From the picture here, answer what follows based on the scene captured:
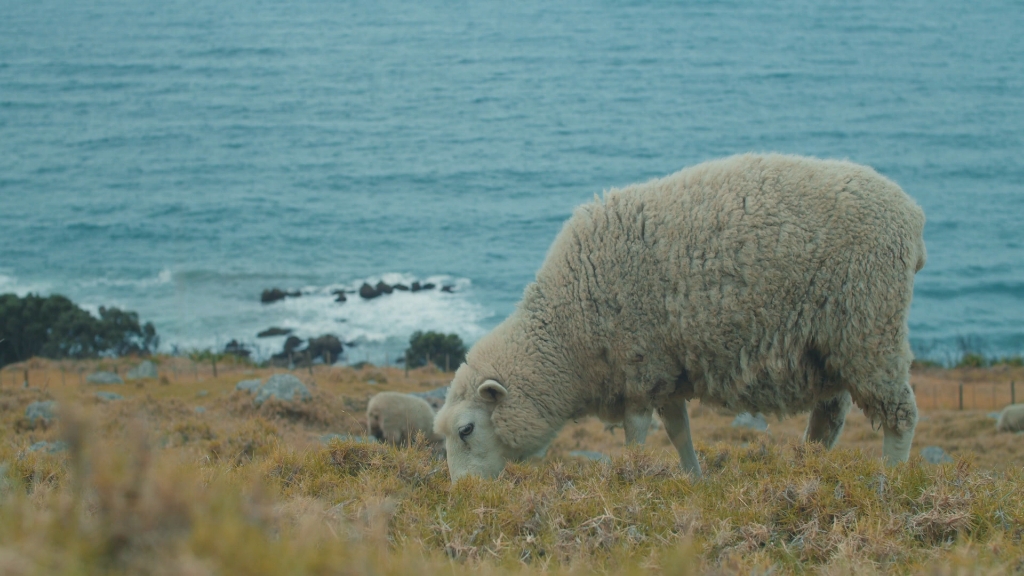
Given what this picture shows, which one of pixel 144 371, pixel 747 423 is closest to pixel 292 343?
pixel 144 371

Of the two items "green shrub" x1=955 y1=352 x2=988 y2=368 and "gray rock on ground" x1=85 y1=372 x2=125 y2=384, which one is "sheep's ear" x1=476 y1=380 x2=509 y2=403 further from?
"green shrub" x1=955 y1=352 x2=988 y2=368

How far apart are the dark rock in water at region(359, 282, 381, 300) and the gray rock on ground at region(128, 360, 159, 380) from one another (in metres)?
23.4

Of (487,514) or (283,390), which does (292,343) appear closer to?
(283,390)

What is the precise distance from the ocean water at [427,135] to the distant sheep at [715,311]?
6991mm

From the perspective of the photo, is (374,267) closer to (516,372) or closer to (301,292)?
(301,292)

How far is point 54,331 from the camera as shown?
108 feet

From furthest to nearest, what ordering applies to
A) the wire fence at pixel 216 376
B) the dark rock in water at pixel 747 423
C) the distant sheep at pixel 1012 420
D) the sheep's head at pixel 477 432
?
the wire fence at pixel 216 376
the dark rock in water at pixel 747 423
the distant sheep at pixel 1012 420
the sheep's head at pixel 477 432

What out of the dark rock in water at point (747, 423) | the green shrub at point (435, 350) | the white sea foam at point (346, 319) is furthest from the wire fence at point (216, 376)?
the white sea foam at point (346, 319)

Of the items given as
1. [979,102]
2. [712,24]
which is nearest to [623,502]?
[979,102]

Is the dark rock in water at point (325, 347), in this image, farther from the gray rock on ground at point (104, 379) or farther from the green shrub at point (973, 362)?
the green shrub at point (973, 362)

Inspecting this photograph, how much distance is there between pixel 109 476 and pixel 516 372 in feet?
17.2

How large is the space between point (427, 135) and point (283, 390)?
7742 centimetres

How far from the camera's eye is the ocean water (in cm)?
4944

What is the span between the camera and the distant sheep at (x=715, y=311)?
6.47m
